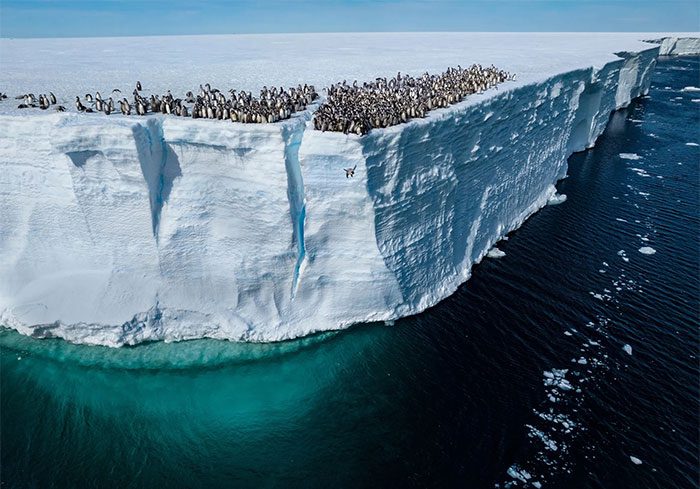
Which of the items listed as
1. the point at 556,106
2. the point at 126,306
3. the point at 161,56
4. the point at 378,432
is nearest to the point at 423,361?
the point at 378,432

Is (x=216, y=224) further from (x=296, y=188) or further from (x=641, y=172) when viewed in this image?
(x=641, y=172)

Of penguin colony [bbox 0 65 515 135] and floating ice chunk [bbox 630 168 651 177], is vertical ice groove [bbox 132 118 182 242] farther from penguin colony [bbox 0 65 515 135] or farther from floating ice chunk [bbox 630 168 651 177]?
floating ice chunk [bbox 630 168 651 177]

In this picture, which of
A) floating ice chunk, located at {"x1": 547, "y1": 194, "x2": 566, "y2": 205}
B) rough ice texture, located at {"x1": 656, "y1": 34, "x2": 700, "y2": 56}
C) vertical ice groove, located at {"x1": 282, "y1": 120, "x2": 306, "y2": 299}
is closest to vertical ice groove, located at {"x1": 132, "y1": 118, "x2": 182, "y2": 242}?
vertical ice groove, located at {"x1": 282, "y1": 120, "x2": 306, "y2": 299}

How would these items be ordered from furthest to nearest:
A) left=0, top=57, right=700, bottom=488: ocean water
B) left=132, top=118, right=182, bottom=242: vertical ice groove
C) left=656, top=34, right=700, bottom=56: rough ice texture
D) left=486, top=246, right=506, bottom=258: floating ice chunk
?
left=656, top=34, right=700, bottom=56: rough ice texture < left=486, top=246, right=506, bottom=258: floating ice chunk < left=132, top=118, right=182, bottom=242: vertical ice groove < left=0, top=57, right=700, bottom=488: ocean water

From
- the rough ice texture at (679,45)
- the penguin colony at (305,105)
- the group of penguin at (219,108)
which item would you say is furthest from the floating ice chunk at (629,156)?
the rough ice texture at (679,45)

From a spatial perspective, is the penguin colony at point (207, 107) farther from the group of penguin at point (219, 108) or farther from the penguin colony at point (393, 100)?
the penguin colony at point (393, 100)

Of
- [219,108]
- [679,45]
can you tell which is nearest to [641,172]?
[219,108]

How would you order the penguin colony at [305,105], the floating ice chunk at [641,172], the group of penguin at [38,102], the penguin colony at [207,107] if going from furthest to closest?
the floating ice chunk at [641,172] < the group of penguin at [38,102] < the penguin colony at [207,107] < the penguin colony at [305,105]
